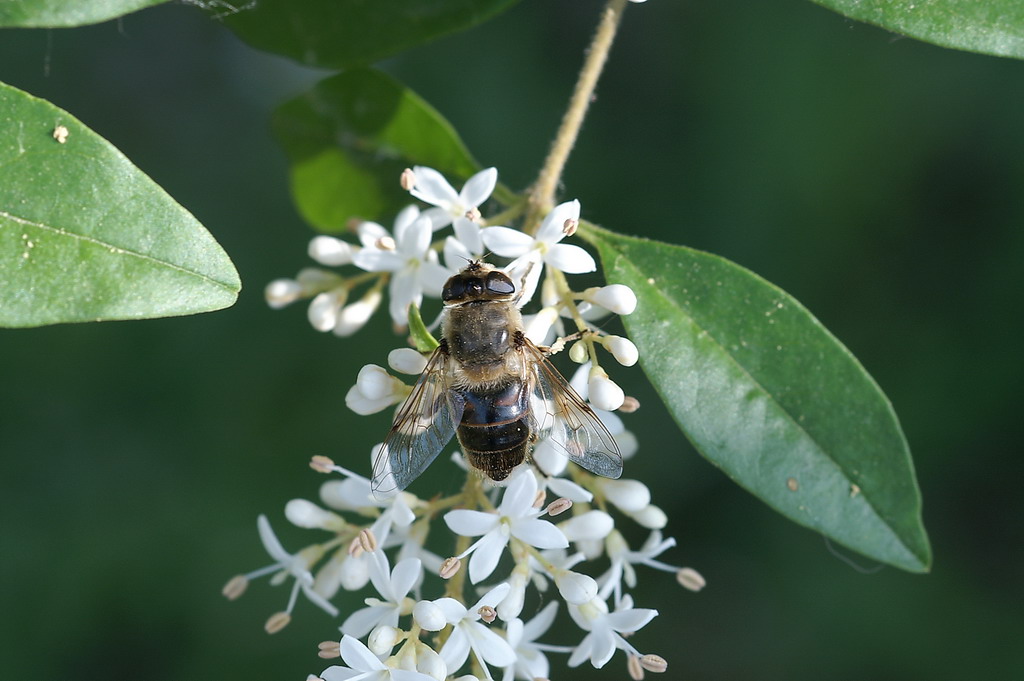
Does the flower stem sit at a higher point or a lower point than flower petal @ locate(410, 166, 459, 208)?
higher

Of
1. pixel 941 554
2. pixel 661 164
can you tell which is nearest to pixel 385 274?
pixel 661 164

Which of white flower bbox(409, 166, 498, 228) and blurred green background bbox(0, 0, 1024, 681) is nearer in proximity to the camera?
white flower bbox(409, 166, 498, 228)

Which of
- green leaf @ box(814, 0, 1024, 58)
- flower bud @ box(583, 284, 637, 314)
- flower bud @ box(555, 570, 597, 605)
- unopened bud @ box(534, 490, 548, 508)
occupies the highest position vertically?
green leaf @ box(814, 0, 1024, 58)

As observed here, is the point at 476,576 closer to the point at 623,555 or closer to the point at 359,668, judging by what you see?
the point at 359,668

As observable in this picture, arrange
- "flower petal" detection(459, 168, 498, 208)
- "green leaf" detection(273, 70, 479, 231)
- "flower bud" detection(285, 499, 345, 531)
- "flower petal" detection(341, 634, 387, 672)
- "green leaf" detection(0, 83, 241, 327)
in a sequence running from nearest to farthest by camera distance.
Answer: "green leaf" detection(0, 83, 241, 327) < "flower petal" detection(341, 634, 387, 672) < "flower petal" detection(459, 168, 498, 208) < "flower bud" detection(285, 499, 345, 531) < "green leaf" detection(273, 70, 479, 231)

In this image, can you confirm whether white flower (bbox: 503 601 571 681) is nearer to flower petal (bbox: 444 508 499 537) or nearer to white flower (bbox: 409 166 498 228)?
flower petal (bbox: 444 508 499 537)


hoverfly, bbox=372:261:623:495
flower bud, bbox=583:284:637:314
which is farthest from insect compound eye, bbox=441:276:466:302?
flower bud, bbox=583:284:637:314

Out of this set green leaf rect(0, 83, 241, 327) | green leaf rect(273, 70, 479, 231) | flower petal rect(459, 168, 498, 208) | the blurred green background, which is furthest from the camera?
the blurred green background
